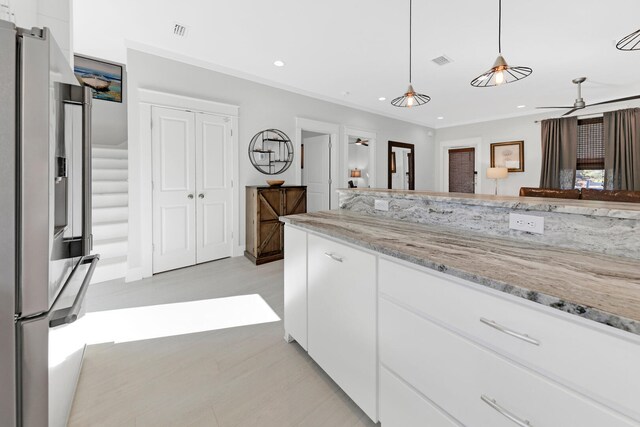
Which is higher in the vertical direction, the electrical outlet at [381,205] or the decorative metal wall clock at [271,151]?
the decorative metal wall clock at [271,151]

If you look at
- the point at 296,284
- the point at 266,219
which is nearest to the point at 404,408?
the point at 296,284

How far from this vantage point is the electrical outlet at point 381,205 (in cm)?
201

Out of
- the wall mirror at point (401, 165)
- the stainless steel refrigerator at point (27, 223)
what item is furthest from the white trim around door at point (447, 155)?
the stainless steel refrigerator at point (27, 223)

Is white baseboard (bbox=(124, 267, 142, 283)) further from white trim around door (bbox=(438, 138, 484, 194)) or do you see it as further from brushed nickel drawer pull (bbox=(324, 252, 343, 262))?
white trim around door (bbox=(438, 138, 484, 194))

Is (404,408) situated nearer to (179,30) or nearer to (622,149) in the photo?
(179,30)

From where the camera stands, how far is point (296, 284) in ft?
5.94

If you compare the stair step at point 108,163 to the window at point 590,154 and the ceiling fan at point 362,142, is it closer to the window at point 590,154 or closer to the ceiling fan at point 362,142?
the ceiling fan at point 362,142

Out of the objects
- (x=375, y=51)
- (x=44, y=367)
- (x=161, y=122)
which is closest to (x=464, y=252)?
(x=44, y=367)

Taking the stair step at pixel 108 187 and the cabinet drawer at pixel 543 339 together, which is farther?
the stair step at pixel 108 187

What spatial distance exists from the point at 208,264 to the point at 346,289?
2919mm

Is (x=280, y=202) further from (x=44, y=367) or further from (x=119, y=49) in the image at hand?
(x=44, y=367)

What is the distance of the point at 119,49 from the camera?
11.6 feet

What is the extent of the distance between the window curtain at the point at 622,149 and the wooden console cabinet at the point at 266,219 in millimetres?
6105

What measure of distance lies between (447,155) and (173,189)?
7237 mm
